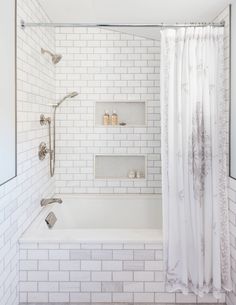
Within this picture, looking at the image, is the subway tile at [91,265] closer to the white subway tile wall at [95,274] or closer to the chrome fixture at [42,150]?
the white subway tile wall at [95,274]

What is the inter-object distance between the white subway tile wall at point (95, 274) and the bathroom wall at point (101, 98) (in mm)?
1378

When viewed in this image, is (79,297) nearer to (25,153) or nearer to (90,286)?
→ (90,286)

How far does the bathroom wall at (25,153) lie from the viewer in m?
2.18

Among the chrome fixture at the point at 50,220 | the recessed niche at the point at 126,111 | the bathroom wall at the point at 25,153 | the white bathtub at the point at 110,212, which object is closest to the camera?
the bathroom wall at the point at 25,153

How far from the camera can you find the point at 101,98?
371cm

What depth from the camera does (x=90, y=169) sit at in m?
3.77

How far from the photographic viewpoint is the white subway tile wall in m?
2.43

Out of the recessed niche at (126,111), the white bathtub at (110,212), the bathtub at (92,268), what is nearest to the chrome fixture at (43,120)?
the recessed niche at (126,111)

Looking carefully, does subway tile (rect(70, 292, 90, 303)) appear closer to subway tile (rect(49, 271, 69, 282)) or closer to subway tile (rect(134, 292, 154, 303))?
subway tile (rect(49, 271, 69, 282))

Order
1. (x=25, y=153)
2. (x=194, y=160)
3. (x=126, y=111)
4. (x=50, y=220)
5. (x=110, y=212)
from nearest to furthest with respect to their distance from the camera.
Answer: (x=194, y=160)
(x=25, y=153)
(x=50, y=220)
(x=110, y=212)
(x=126, y=111)

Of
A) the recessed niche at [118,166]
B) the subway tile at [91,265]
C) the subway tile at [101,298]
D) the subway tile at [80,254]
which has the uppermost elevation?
the recessed niche at [118,166]

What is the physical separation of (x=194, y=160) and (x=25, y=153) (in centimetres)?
134

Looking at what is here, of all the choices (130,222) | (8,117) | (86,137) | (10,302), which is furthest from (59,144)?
(10,302)

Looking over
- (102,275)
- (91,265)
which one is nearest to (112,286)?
(102,275)
